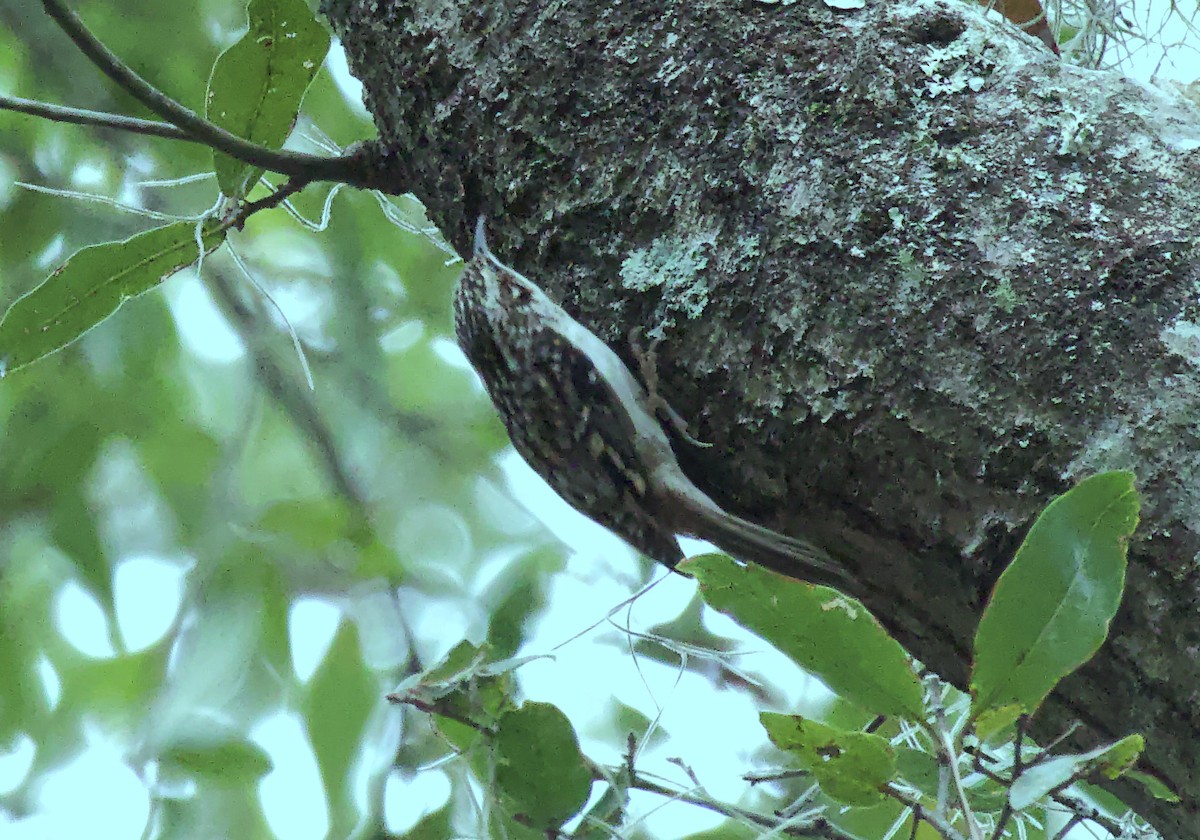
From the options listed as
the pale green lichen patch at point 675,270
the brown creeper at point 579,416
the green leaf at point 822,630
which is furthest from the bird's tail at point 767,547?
the pale green lichen patch at point 675,270

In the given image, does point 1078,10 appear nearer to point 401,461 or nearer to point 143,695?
point 401,461

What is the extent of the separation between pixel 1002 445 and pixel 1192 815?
28 centimetres

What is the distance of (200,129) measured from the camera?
99cm

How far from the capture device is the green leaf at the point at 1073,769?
567 millimetres

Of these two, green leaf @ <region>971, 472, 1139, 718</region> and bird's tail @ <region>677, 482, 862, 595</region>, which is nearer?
green leaf @ <region>971, 472, 1139, 718</region>

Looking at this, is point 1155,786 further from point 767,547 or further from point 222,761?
point 222,761

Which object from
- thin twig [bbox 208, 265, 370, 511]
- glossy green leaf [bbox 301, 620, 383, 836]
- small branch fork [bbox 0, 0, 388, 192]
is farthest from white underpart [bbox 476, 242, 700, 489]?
thin twig [bbox 208, 265, 370, 511]

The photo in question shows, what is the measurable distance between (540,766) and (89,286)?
740 millimetres

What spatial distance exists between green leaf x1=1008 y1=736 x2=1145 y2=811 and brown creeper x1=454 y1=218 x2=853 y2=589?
1.19 feet

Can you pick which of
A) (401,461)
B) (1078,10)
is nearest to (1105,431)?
(1078,10)

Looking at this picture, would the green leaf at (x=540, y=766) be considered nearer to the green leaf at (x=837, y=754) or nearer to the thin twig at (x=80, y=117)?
the green leaf at (x=837, y=754)

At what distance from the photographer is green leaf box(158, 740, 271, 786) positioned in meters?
1.72

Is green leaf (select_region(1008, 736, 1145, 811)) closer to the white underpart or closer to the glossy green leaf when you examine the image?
the white underpart

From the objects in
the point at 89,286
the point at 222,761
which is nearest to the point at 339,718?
the point at 222,761
